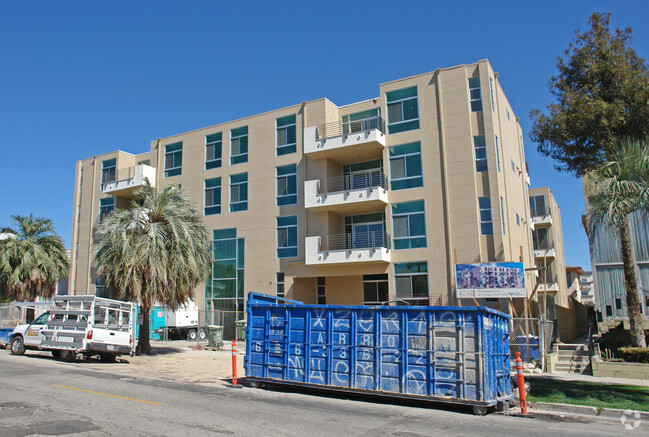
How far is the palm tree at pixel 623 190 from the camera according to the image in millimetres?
13820

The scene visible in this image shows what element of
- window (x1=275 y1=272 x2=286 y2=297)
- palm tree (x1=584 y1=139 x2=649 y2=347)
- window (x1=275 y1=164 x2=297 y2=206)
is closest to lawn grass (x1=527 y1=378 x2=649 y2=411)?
palm tree (x1=584 y1=139 x2=649 y2=347)

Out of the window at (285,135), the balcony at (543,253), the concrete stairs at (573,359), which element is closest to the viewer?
the concrete stairs at (573,359)

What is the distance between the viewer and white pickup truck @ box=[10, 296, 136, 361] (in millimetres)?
18266

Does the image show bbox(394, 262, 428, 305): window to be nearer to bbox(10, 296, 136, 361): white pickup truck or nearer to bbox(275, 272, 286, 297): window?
bbox(275, 272, 286, 297): window

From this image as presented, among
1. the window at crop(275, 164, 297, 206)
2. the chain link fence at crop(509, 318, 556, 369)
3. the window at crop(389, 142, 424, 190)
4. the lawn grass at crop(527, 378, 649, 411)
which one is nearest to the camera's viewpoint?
the lawn grass at crop(527, 378, 649, 411)

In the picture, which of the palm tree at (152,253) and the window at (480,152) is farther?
the window at (480,152)

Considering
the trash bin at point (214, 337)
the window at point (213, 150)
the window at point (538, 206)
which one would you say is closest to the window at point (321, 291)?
the trash bin at point (214, 337)

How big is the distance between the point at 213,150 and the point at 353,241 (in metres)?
11.9

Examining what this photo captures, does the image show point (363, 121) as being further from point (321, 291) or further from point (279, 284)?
point (279, 284)

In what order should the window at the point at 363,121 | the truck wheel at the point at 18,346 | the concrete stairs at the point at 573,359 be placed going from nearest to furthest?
the concrete stairs at the point at 573,359
the truck wheel at the point at 18,346
the window at the point at 363,121

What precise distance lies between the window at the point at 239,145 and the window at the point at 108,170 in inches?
434

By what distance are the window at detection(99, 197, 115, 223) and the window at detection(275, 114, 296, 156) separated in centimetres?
1514

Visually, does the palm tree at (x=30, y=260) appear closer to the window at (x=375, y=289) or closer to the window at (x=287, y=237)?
the window at (x=287, y=237)

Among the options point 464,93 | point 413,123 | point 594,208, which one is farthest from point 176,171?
point 594,208
